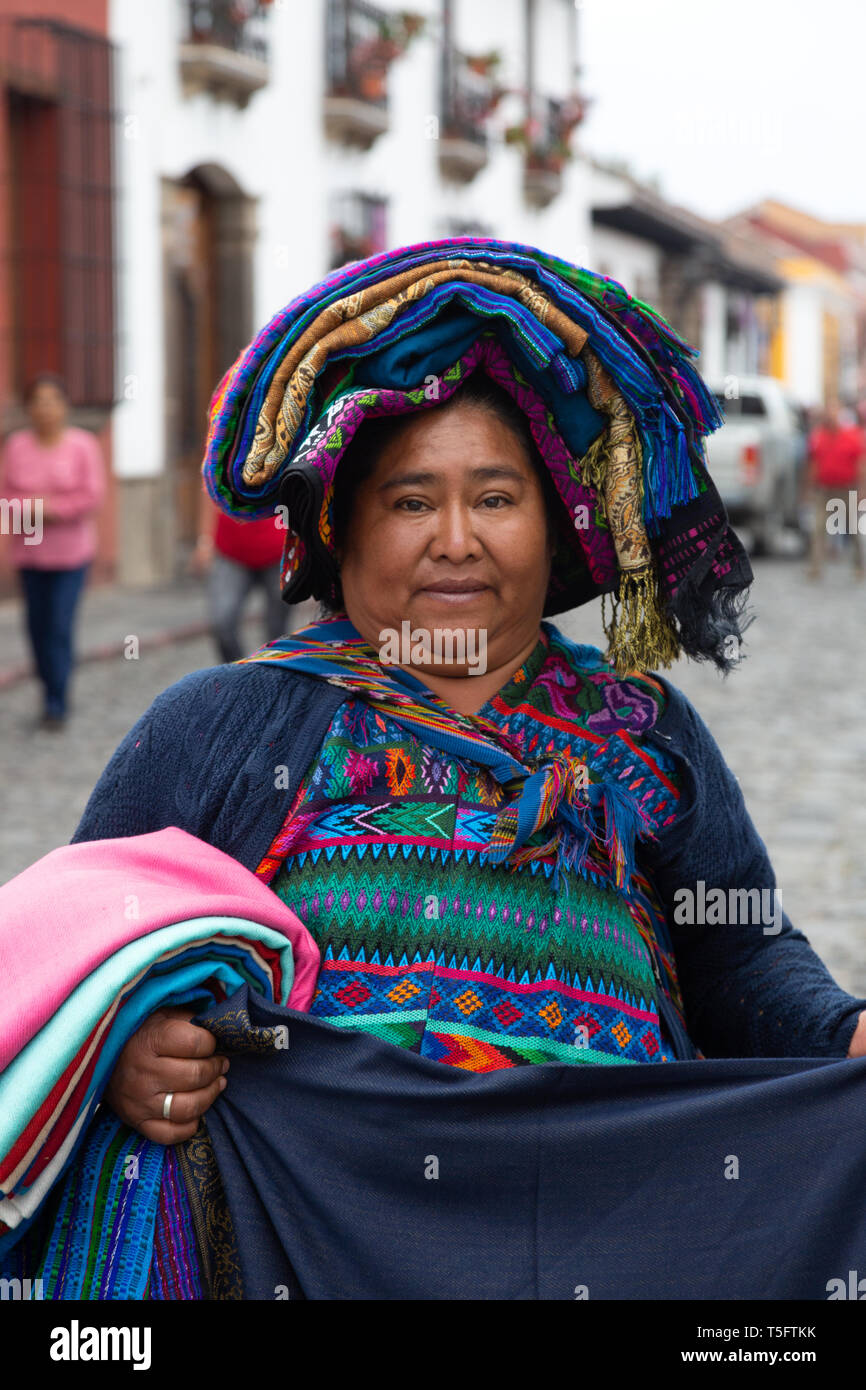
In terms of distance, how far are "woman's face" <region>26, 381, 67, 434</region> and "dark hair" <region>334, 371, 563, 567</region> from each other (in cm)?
805

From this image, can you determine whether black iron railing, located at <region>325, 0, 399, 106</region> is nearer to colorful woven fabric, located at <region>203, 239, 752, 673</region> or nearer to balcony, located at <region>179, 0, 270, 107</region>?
balcony, located at <region>179, 0, 270, 107</region>

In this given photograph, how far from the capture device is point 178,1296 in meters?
1.96

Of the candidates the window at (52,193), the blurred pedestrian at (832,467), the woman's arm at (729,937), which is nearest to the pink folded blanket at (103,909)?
the woman's arm at (729,937)

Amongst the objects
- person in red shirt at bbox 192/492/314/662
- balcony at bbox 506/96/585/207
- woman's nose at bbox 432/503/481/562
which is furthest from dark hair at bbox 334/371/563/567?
balcony at bbox 506/96/585/207

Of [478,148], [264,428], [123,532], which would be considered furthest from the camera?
[478,148]

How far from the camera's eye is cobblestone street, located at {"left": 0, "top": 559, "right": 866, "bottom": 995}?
6.43 metres

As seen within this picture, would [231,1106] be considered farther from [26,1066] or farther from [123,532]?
[123,532]

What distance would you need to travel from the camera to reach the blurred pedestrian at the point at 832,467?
19.3 m

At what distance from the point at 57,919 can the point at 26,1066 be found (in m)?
0.16

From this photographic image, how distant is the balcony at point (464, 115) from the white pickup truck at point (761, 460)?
4.49 m

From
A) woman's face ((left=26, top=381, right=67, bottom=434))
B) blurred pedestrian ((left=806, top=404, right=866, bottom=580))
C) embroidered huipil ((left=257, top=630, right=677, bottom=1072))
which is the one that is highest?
blurred pedestrian ((left=806, top=404, right=866, bottom=580))

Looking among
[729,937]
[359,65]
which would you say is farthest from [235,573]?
[359,65]

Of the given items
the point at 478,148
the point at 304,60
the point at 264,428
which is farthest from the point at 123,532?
the point at 264,428

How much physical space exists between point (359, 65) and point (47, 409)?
1148cm
